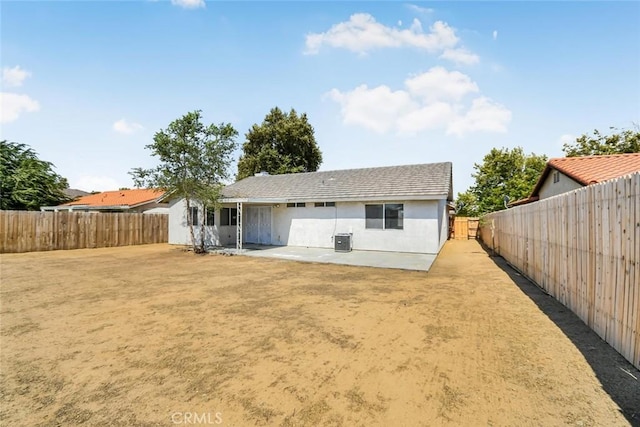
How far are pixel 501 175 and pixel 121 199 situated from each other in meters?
37.8

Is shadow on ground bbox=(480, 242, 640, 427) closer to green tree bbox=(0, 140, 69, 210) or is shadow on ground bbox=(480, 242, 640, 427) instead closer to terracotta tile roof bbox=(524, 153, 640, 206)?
terracotta tile roof bbox=(524, 153, 640, 206)

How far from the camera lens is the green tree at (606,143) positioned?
2391cm

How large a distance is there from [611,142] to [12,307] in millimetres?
37735

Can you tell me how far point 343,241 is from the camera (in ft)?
46.6

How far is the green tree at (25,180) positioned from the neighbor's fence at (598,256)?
32.7 meters

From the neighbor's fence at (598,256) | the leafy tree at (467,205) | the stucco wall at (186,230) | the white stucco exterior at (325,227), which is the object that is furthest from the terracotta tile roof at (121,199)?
the leafy tree at (467,205)

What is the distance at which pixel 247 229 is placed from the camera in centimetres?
1828

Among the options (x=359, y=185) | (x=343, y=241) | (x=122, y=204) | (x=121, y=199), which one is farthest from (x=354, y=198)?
(x=121, y=199)

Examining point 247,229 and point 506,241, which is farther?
point 247,229

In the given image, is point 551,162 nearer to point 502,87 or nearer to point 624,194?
point 502,87

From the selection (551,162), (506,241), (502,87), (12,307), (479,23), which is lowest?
(12,307)

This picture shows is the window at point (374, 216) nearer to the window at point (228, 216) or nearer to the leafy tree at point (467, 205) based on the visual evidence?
the window at point (228, 216)

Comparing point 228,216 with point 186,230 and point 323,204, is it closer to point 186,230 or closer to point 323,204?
point 186,230

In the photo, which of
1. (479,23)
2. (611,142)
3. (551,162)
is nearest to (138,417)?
(479,23)
